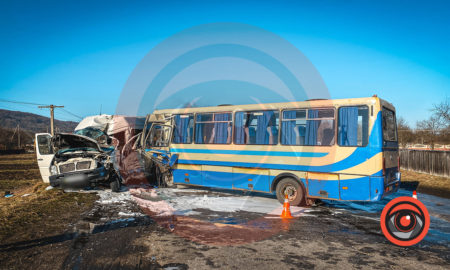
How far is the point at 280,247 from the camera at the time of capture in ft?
17.8

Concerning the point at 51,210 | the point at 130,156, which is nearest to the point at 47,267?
the point at 51,210

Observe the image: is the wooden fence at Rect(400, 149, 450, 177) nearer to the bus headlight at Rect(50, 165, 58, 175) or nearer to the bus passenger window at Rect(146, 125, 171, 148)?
the bus passenger window at Rect(146, 125, 171, 148)

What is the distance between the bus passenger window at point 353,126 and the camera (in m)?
8.03

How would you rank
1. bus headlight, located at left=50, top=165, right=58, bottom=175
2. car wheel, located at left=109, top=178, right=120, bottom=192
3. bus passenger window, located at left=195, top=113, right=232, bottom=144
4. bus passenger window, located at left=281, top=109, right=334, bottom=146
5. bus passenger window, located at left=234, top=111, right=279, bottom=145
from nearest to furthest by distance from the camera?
bus passenger window, located at left=281, top=109, right=334, bottom=146
bus passenger window, located at left=234, top=111, right=279, bottom=145
bus passenger window, located at left=195, top=113, right=232, bottom=144
bus headlight, located at left=50, top=165, right=58, bottom=175
car wheel, located at left=109, top=178, right=120, bottom=192

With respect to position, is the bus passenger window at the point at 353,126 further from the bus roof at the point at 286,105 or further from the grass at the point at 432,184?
the grass at the point at 432,184

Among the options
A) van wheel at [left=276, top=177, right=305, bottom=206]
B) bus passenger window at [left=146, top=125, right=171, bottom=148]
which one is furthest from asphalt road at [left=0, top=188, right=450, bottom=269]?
bus passenger window at [left=146, top=125, right=171, bottom=148]

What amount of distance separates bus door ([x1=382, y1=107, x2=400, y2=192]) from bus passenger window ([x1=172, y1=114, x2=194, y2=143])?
669 centimetres

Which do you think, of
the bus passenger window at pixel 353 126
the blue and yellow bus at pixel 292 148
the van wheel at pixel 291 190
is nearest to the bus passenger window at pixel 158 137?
the blue and yellow bus at pixel 292 148

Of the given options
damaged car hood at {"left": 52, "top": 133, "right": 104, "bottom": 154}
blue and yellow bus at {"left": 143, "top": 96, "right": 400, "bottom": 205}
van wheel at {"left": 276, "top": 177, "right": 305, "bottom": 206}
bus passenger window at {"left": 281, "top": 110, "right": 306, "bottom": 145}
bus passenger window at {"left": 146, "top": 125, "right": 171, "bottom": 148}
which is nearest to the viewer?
blue and yellow bus at {"left": 143, "top": 96, "right": 400, "bottom": 205}

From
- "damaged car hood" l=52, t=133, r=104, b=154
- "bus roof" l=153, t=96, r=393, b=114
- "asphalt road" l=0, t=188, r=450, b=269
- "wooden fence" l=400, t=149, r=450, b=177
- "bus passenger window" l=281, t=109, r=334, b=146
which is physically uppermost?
"bus roof" l=153, t=96, r=393, b=114

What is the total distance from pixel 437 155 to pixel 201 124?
50.7 feet

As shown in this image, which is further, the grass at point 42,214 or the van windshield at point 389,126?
the van windshield at point 389,126

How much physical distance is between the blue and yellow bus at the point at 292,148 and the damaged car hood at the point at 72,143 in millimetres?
3550

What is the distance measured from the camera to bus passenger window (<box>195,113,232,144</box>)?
1061cm
